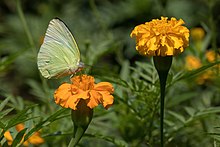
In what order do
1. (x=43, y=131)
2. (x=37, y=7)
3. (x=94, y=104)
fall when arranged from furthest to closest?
(x=37, y=7), (x=43, y=131), (x=94, y=104)

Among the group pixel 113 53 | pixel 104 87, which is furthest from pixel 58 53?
pixel 113 53

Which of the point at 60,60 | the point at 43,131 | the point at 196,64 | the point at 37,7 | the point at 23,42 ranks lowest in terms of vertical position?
the point at 43,131

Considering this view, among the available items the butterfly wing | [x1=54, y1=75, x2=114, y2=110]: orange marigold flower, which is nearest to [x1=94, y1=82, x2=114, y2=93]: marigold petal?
[x1=54, y1=75, x2=114, y2=110]: orange marigold flower

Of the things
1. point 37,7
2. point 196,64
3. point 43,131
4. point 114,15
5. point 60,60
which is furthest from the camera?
point 37,7

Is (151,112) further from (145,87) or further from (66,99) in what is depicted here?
(66,99)

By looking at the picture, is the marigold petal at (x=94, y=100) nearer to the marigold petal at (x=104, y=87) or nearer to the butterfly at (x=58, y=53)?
the marigold petal at (x=104, y=87)

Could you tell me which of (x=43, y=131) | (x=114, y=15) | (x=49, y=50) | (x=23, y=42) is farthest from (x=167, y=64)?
(x=23, y=42)
